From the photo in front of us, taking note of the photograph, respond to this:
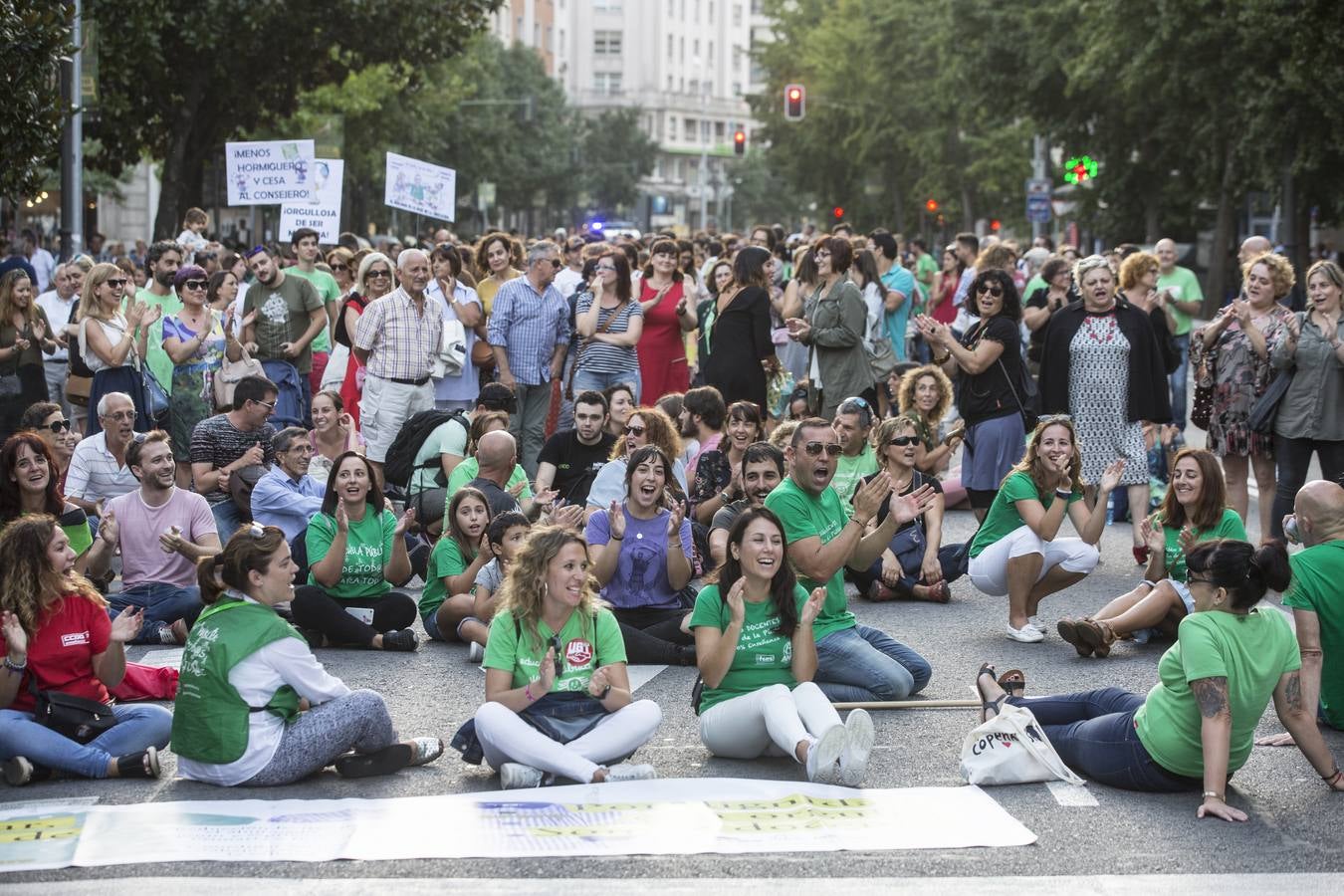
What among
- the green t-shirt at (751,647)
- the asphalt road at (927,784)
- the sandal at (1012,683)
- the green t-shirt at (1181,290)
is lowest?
the asphalt road at (927,784)

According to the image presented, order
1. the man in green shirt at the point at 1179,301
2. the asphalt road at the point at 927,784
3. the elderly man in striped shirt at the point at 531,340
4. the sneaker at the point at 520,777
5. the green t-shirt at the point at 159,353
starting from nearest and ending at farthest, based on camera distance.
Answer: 1. the asphalt road at the point at 927,784
2. the sneaker at the point at 520,777
3. the green t-shirt at the point at 159,353
4. the elderly man in striped shirt at the point at 531,340
5. the man in green shirt at the point at 1179,301

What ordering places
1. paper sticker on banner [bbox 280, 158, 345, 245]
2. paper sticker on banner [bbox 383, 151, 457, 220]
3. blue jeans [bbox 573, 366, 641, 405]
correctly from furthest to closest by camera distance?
1. paper sticker on banner [bbox 383, 151, 457, 220]
2. paper sticker on banner [bbox 280, 158, 345, 245]
3. blue jeans [bbox 573, 366, 641, 405]

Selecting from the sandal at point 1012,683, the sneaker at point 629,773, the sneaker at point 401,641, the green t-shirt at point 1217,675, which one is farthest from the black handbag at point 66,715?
the green t-shirt at point 1217,675

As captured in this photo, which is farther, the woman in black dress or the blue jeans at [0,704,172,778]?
the woman in black dress

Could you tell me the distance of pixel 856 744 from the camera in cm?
725

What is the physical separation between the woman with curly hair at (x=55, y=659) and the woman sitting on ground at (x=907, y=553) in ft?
16.7

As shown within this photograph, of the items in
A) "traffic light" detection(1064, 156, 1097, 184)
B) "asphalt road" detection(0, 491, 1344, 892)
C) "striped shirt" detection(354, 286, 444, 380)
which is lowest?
"asphalt road" detection(0, 491, 1344, 892)

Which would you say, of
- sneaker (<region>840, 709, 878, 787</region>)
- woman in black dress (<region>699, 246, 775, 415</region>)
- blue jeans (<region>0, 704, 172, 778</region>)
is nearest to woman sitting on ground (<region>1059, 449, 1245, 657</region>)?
sneaker (<region>840, 709, 878, 787</region>)

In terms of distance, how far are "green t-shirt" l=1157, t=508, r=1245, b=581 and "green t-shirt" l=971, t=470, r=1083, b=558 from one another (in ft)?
3.03

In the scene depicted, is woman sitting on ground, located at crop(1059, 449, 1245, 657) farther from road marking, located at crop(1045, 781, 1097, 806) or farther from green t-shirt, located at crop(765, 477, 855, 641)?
road marking, located at crop(1045, 781, 1097, 806)

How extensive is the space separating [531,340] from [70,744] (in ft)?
25.0

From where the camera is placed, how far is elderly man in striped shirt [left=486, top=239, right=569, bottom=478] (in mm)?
14758

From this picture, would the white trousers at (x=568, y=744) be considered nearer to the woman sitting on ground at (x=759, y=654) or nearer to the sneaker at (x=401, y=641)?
the woman sitting on ground at (x=759, y=654)

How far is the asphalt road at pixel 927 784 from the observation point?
6379 millimetres
